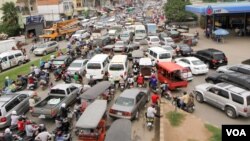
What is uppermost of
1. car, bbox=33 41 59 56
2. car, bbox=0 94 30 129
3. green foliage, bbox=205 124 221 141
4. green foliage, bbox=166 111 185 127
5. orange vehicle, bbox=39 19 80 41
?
orange vehicle, bbox=39 19 80 41

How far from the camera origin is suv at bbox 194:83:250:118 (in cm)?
1775

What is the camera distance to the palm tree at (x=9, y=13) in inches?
2228

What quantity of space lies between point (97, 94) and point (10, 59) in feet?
62.0

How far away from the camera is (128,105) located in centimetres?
1794

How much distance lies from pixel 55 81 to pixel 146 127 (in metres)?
12.6

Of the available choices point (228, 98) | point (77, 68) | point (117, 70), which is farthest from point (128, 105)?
point (77, 68)

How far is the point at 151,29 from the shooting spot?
166 ft

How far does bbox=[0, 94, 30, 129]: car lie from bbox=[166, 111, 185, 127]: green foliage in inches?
356

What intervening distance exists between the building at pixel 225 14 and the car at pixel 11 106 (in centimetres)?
2962

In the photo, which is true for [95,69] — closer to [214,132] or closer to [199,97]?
[199,97]

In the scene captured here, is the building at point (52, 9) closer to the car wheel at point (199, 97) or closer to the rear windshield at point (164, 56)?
the rear windshield at point (164, 56)

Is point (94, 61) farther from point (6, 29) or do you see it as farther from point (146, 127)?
point (6, 29)

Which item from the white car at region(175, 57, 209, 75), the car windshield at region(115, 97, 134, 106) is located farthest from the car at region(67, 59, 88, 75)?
the car windshield at region(115, 97, 134, 106)

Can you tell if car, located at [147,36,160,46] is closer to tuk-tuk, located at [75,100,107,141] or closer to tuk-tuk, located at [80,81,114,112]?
tuk-tuk, located at [80,81,114,112]
